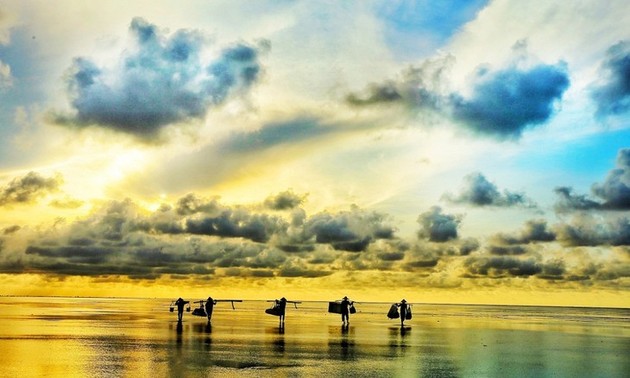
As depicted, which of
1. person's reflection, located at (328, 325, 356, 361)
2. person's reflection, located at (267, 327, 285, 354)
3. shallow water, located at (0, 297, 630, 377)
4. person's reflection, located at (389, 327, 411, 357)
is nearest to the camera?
shallow water, located at (0, 297, 630, 377)

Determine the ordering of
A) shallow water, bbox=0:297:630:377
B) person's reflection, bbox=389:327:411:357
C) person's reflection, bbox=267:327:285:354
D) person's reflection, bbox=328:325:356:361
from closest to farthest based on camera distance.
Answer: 1. shallow water, bbox=0:297:630:377
2. person's reflection, bbox=328:325:356:361
3. person's reflection, bbox=389:327:411:357
4. person's reflection, bbox=267:327:285:354

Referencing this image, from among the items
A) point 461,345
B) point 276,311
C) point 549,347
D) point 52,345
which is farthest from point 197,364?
point 276,311

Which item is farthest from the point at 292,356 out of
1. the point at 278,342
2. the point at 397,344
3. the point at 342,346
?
the point at 397,344

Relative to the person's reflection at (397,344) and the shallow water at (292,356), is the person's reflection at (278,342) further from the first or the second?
the person's reflection at (397,344)

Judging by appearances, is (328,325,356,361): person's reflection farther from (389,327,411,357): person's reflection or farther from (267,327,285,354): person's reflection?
(267,327,285,354): person's reflection

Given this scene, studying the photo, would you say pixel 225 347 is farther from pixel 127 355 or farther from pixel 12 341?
pixel 12 341

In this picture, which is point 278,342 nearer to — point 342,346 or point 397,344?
point 342,346

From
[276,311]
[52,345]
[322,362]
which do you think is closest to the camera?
[322,362]

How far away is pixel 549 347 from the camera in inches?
2122

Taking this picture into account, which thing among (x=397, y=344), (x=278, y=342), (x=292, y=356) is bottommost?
(x=397, y=344)

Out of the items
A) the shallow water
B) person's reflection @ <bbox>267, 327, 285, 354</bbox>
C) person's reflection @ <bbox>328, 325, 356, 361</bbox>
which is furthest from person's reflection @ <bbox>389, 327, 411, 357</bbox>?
person's reflection @ <bbox>267, 327, 285, 354</bbox>

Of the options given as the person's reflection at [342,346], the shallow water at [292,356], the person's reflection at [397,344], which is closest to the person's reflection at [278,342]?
the shallow water at [292,356]

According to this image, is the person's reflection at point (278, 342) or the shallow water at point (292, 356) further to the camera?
the person's reflection at point (278, 342)

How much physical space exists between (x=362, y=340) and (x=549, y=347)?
51.4ft
